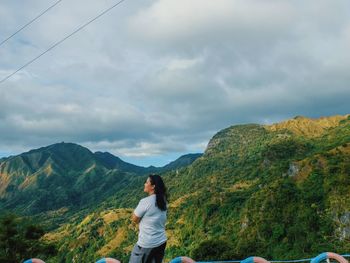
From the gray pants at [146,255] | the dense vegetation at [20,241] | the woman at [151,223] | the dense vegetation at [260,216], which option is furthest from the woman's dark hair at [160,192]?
the dense vegetation at [260,216]

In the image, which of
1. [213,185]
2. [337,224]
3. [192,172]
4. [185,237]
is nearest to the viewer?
[337,224]

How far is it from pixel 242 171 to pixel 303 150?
21011 millimetres

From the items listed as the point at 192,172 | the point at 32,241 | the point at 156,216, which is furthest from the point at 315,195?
the point at 192,172

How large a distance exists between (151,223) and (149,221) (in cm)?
3

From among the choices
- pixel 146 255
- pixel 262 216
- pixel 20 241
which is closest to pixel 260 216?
pixel 262 216

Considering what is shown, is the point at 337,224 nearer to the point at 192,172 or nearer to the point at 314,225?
the point at 314,225

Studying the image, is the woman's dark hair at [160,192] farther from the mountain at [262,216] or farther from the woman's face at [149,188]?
the mountain at [262,216]

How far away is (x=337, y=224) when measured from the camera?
69.8 m

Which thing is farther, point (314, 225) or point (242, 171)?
point (242, 171)

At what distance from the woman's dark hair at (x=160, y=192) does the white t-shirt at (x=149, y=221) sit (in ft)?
0.15

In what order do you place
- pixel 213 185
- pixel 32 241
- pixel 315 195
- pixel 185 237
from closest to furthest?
1. pixel 32 241
2. pixel 315 195
3. pixel 185 237
4. pixel 213 185

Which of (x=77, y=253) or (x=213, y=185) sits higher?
(x=213, y=185)

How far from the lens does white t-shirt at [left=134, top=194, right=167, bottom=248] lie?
503cm

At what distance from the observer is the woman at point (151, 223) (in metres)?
5.04
